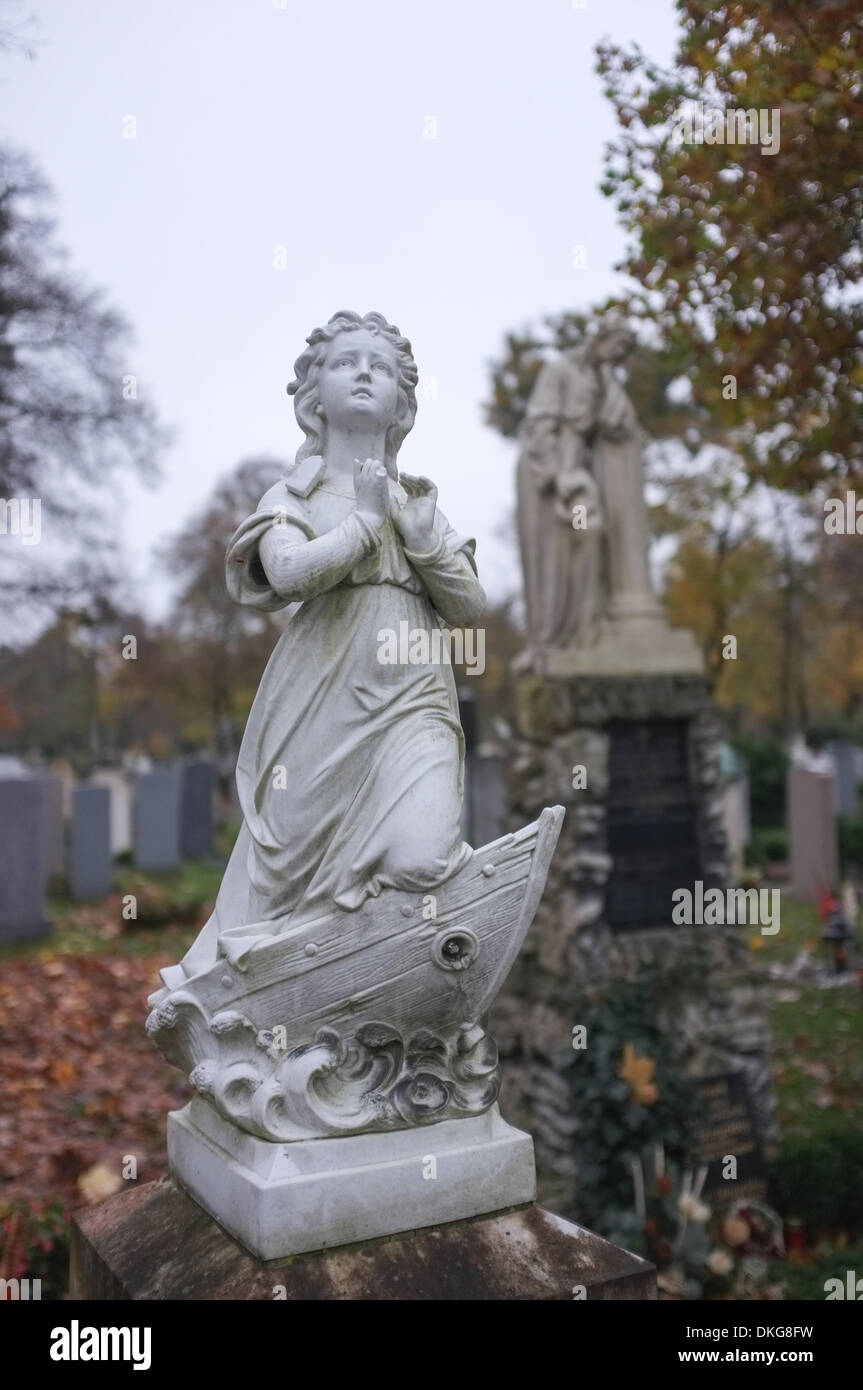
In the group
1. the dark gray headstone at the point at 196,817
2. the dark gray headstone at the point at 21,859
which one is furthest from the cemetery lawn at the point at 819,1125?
the dark gray headstone at the point at 196,817

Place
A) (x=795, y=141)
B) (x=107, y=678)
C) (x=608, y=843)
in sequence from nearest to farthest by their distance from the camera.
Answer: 1. (x=795, y=141)
2. (x=608, y=843)
3. (x=107, y=678)

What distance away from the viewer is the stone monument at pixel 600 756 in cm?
668

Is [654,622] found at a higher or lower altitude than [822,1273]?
higher

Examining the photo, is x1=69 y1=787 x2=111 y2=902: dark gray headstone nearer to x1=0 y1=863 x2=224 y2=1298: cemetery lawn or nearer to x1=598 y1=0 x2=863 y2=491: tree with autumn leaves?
x1=0 y1=863 x2=224 y2=1298: cemetery lawn

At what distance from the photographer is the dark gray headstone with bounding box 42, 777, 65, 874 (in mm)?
14148

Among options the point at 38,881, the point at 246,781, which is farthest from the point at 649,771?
the point at 38,881

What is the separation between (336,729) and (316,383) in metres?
0.92

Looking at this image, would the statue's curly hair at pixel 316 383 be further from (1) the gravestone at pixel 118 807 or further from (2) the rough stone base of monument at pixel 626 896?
(1) the gravestone at pixel 118 807

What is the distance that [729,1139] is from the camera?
6.52m

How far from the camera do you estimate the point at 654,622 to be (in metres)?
7.22

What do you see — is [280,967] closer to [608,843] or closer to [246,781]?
[246,781]

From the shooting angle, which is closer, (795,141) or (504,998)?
(795,141)

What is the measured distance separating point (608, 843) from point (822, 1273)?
2.50m
